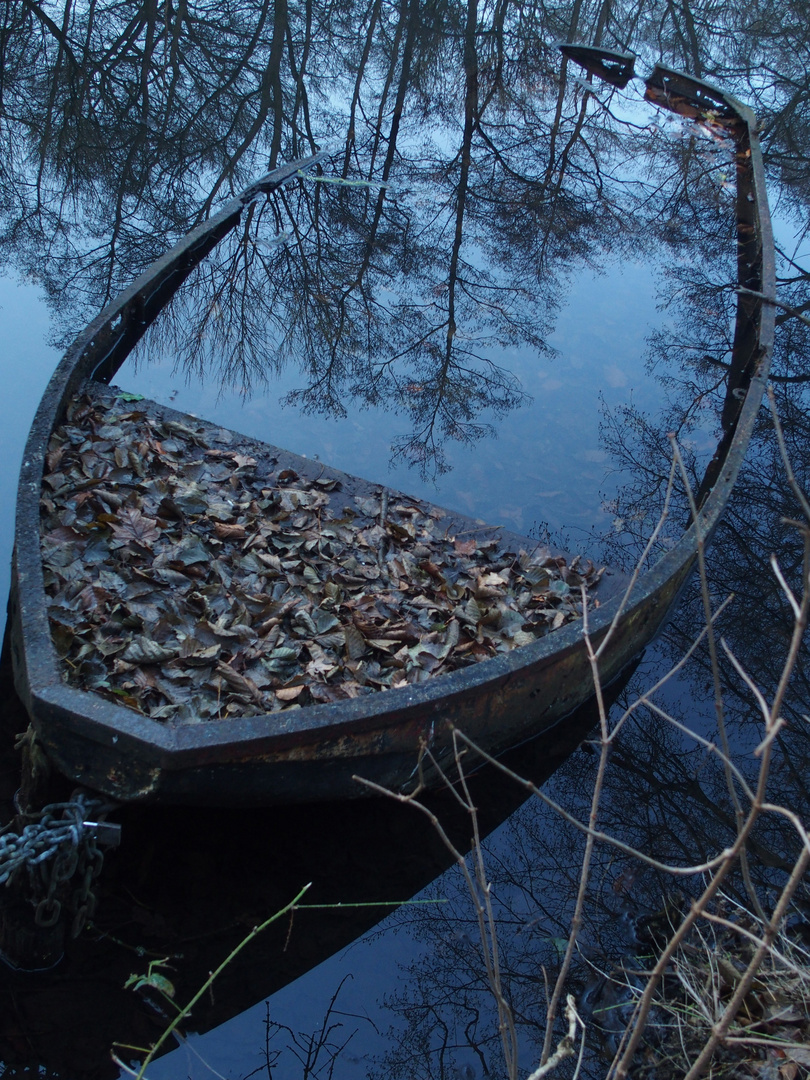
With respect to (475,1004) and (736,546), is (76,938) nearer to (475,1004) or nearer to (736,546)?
(475,1004)

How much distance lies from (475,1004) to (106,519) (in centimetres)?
266

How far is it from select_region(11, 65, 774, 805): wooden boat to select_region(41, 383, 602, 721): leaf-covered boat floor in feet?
0.75

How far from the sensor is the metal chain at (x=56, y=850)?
99.0 inches

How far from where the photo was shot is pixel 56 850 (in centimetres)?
255

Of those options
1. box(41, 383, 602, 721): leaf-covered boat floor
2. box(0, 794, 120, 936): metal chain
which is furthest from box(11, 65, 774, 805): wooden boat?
box(41, 383, 602, 721): leaf-covered boat floor

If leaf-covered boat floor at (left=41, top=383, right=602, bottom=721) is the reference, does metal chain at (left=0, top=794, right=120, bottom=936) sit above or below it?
below

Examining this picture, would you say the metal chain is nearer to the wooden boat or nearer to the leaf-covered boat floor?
the wooden boat

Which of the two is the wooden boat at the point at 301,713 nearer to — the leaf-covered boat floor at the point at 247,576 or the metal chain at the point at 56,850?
the metal chain at the point at 56,850

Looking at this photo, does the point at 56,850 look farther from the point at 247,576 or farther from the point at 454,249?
the point at 454,249

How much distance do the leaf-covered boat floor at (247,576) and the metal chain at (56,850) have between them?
63 cm

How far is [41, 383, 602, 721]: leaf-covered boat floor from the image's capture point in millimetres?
3447

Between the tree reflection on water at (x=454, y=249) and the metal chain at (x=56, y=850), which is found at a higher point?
the tree reflection on water at (x=454, y=249)

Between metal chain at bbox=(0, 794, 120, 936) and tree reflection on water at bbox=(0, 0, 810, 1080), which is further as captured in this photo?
tree reflection on water at bbox=(0, 0, 810, 1080)

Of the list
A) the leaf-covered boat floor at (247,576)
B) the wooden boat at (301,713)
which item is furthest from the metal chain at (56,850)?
the leaf-covered boat floor at (247,576)
